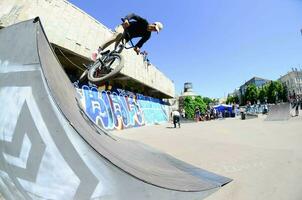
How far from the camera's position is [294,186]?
11.3 feet

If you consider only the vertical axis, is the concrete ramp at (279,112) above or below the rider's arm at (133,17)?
below

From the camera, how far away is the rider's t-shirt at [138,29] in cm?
593

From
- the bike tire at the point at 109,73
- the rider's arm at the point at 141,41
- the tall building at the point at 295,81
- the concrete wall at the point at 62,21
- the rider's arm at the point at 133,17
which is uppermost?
the tall building at the point at 295,81

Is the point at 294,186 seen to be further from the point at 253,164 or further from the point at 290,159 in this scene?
the point at 290,159

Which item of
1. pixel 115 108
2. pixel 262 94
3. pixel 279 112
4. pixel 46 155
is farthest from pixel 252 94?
pixel 46 155

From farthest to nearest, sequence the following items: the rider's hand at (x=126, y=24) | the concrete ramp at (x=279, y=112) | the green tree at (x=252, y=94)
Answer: the green tree at (x=252, y=94) → the concrete ramp at (x=279, y=112) → the rider's hand at (x=126, y=24)

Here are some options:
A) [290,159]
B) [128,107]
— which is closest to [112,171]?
[290,159]

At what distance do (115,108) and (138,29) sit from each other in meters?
12.2

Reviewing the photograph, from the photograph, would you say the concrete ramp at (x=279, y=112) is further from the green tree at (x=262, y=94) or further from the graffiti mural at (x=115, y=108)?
the green tree at (x=262, y=94)

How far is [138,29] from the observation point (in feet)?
20.2

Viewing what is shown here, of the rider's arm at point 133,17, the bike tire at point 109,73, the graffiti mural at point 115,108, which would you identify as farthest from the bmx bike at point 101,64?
the graffiti mural at point 115,108

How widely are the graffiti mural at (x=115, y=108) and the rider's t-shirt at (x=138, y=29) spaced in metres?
6.11

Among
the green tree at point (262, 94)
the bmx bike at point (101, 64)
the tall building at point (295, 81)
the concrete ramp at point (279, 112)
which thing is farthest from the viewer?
the tall building at point (295, 81)

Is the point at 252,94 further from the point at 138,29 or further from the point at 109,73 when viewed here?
the point at 109,73
